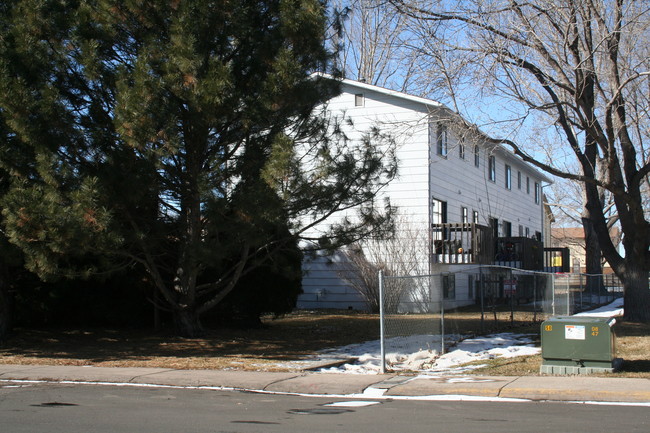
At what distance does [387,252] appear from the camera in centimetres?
2338

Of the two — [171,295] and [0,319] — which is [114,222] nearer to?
[171,295]

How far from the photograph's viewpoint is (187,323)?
620 inches

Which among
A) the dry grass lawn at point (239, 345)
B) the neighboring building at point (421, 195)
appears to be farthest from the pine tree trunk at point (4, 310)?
the neighboring building at point (421, 195)

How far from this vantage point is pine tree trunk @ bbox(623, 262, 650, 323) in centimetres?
1809

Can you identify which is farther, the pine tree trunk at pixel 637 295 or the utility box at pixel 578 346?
the pine tree trunk at pixel 637 295

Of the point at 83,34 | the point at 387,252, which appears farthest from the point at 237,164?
the point at 387,252

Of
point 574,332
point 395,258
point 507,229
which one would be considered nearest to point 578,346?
point 574,332

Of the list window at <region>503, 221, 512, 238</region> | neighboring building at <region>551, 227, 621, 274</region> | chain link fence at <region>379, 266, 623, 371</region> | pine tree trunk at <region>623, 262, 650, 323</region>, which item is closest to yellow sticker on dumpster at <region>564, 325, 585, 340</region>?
chain link fence at <region>379, 266, 623, 371</region>

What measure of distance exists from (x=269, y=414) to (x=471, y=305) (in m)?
18.7

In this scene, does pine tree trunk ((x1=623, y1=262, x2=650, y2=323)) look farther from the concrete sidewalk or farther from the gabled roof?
the concrete sidewalk

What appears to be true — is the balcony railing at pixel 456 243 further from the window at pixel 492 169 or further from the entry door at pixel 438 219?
the window at pixel 492 169

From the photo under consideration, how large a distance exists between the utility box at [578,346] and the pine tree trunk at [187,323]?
7.80 m

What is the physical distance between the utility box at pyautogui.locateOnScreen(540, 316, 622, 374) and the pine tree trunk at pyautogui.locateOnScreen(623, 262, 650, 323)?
770 cm

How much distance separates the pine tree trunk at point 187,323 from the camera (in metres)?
15.7
